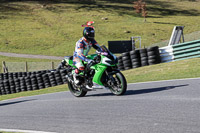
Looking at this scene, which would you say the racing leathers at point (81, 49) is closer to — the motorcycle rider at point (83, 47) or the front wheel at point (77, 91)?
the motorcycle rider at point (83, 47)

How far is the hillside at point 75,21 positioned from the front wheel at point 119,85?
35.9 meters

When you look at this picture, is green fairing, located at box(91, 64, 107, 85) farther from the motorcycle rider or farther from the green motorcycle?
the motorcycle rider

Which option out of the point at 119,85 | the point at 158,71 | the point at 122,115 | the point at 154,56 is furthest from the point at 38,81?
the point at 122,115

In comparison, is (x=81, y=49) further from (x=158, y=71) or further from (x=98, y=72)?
(x=158, y=71)

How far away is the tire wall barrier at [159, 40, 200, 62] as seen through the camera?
16386 millimetres

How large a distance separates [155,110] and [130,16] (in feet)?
217

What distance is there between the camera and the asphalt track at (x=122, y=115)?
5082 mm

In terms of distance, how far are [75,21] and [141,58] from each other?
2054 inches

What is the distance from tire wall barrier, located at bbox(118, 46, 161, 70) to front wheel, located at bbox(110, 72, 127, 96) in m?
8.27

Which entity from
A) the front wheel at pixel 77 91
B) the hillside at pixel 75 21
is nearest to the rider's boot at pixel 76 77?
the front wheel at pixel 77 91

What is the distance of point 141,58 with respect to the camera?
16734mm

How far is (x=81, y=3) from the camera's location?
83.0 meters

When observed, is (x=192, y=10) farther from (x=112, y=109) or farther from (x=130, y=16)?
(x=112, y=109)

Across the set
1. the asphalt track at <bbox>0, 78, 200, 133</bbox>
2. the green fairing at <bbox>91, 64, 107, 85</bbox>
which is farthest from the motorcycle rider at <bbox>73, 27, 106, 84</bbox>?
the asphalt track at <bbox>0, 78, 200, 133</bbox>
